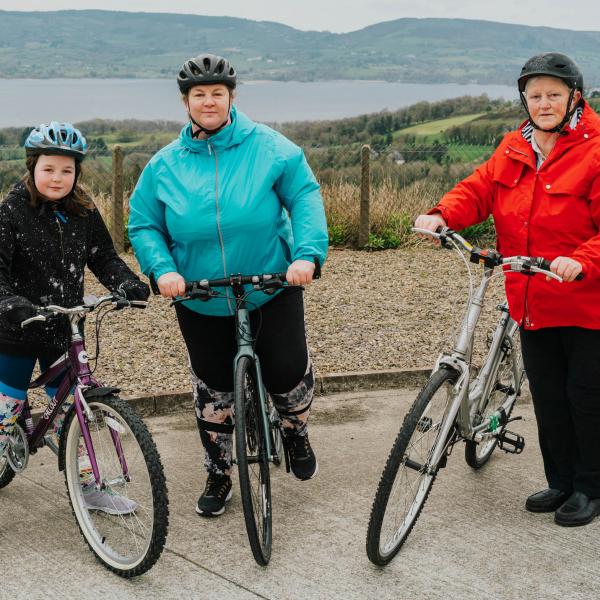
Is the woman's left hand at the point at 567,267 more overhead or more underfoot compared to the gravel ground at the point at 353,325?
more overhead

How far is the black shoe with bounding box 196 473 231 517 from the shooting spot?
412cm

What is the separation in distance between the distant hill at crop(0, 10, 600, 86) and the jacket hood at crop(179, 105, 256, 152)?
5398 cm

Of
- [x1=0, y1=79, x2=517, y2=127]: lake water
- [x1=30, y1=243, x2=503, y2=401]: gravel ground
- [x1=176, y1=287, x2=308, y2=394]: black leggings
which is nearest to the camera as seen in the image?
[x1=176, y1=287, x2=308, y2=394]: black leggings

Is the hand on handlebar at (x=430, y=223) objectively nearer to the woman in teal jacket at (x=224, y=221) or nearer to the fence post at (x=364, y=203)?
the woman in teal jacket at (x=224, y=221)

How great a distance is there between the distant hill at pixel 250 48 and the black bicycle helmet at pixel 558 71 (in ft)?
177

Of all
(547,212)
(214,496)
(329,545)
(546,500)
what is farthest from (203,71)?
(546,500)

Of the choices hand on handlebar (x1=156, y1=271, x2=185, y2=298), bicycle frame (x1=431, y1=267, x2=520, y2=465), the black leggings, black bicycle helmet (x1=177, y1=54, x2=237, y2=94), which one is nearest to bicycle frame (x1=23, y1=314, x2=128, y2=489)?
hand on handlebar (x1=156, y1=271, x2=185, y2=298)

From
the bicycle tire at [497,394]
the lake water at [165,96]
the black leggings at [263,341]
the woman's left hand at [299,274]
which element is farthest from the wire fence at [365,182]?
the lake water at [165,96]

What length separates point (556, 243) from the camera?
3652 millimetres

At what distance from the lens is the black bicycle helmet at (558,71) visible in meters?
3.54

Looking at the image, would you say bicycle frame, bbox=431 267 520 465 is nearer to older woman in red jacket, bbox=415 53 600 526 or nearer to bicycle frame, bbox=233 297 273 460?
older woman in red jacket, bbox=415 53 600 526

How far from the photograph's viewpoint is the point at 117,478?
12.3 ft

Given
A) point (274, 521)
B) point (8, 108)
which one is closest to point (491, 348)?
point (274, 521)

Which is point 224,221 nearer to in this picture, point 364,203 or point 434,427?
point 434,427
